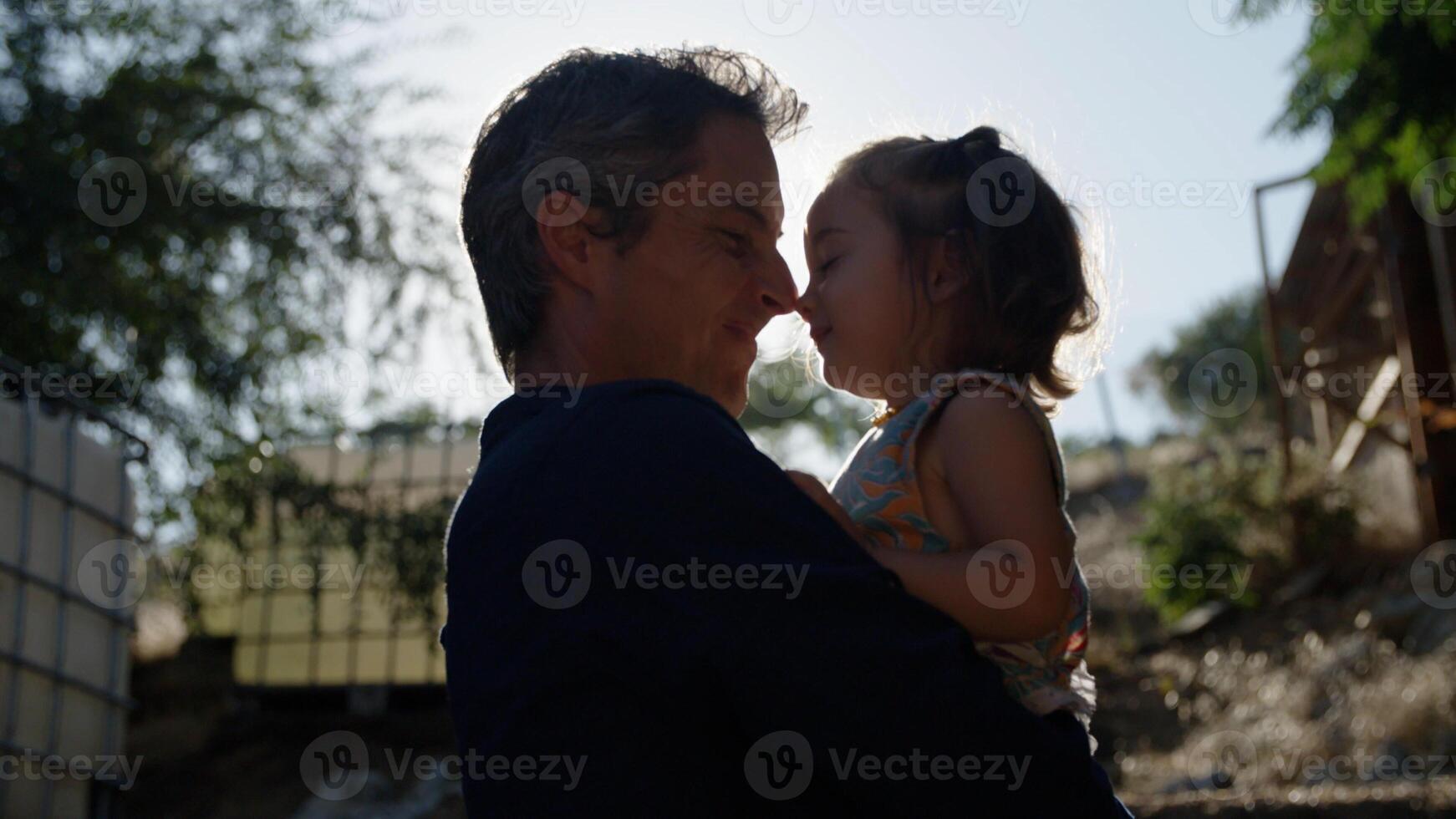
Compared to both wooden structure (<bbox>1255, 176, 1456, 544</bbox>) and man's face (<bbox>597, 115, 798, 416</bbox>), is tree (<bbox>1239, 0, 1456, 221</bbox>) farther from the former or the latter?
man's face (<bbox>597, 115, 798, 416</bbox>)

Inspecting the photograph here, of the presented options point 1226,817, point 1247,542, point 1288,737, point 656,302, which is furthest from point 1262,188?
point 656,302

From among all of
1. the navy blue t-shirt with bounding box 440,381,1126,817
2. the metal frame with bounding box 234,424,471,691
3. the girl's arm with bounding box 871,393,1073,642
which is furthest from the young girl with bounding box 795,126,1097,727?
the metal frame with bounding box 234,424,471,691

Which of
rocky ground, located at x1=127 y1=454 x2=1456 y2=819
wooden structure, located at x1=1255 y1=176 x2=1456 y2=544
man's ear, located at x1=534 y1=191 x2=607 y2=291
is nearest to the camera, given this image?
man's ear, located at x1=534 y1=191 x2=607 y2=291

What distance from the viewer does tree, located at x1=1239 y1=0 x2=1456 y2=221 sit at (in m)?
5.51

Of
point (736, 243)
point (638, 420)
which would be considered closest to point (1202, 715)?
point (736, 243)

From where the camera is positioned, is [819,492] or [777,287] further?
[777,287]

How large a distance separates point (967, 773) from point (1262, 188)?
425 inches

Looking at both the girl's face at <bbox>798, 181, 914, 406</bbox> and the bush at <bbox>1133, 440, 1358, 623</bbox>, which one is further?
the bush at <bbox>1133, 440, 1358, 623</bbox>

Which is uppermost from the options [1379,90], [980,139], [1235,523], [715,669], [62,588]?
[1379,90]

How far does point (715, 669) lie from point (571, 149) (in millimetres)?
847

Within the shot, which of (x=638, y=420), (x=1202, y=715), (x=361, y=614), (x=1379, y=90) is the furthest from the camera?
(x=361, y=614)

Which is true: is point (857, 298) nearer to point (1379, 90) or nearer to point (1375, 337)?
point (1379, 90)

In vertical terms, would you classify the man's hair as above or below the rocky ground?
above

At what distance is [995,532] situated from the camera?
191 cm
